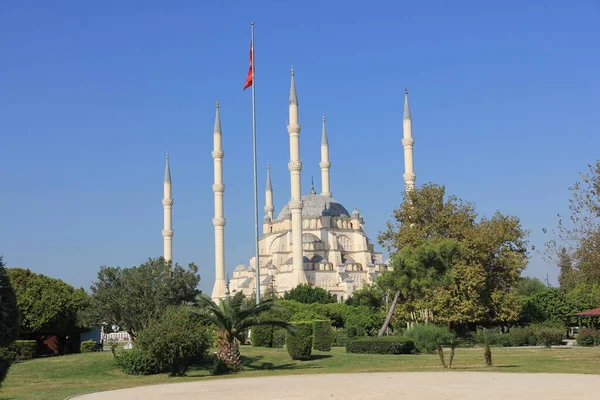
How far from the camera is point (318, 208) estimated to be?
103688 millimetres

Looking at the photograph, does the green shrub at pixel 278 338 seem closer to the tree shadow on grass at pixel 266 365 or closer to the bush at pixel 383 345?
the bush at pixel 383 345

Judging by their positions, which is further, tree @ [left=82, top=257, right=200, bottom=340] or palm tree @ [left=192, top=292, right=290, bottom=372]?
tree @ [left=82, top=257, right=200, bottom=340]

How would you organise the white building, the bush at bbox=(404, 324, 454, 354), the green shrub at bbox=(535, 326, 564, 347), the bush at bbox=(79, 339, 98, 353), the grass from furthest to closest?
1. the white building
2. the bush at bbox=(79, 339, 98, 353)
3. the green shrub at bbox=(535, 326, 564, 347)
4. the bush at bbox=(404, 324, 454, 354)
5. the grass

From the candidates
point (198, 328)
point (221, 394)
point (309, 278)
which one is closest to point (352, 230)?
point (309, 278)

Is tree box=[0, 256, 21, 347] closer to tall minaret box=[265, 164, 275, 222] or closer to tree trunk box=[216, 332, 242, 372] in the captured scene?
tree trunk box=[216, 332, 242, 372]

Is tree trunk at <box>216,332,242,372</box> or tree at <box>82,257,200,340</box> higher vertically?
tree at <box>82,257,200,340</box>

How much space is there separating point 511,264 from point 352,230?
57230mm

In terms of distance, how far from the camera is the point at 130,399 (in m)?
19.1

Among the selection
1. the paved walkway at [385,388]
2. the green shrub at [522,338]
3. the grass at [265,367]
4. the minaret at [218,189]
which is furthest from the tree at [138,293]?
the minaret at [218,189]

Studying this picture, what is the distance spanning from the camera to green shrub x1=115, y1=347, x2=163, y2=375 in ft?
90.6

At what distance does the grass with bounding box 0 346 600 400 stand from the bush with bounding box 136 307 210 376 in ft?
1.85

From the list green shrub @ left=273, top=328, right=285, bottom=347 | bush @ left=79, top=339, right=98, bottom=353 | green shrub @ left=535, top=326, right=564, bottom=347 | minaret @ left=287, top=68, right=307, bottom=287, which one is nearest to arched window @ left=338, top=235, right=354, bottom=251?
minaret @ left=287, top=68, right=307, bottom=287

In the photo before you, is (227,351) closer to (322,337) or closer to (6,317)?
(322,337)

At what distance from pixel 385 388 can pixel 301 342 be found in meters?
11.8
